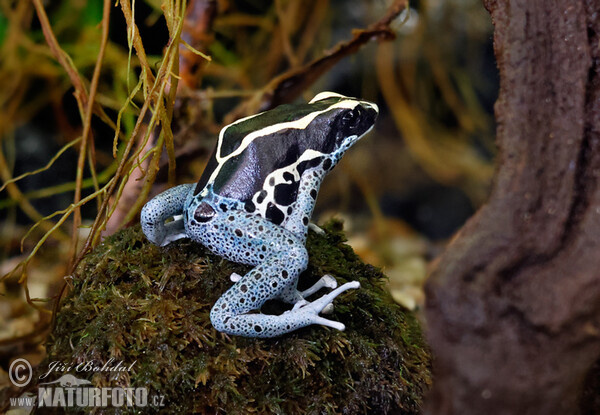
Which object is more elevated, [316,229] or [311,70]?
[311,70]

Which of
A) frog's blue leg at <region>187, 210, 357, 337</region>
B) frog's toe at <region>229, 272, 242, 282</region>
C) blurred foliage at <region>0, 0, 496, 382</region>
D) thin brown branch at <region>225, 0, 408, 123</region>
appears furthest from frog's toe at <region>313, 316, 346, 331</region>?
thin brown branch at <region>225, 0, 408, 123</region>

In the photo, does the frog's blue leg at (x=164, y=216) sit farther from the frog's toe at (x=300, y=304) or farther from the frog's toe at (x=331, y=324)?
the frog's toe at (x=331, y=324)

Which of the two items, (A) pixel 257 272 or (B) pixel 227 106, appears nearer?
(A) pixel 257 272

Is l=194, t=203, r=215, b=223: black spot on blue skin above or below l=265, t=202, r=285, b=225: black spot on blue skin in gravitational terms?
below

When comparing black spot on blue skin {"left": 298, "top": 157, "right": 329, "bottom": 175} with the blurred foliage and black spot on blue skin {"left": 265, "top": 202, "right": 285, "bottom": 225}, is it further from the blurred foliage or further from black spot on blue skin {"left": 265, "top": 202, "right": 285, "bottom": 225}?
the blurred foliage

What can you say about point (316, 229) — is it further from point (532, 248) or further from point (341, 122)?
point (532, 248)

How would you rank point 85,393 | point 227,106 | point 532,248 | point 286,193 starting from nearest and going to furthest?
1. point 532,248
2. point 85,393
3. point 286,193
4. point 227,106

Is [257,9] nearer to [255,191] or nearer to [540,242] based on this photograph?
[255,191]

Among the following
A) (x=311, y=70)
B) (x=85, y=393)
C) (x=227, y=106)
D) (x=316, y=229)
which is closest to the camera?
(x=85, y=393)

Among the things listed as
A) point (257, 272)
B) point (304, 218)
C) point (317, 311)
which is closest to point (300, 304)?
point (317, 311)
